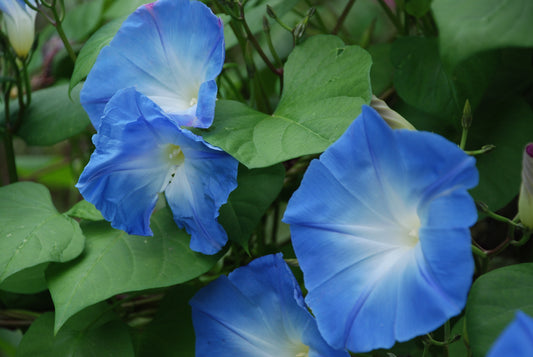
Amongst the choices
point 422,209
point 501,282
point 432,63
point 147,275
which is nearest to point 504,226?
point 432,63

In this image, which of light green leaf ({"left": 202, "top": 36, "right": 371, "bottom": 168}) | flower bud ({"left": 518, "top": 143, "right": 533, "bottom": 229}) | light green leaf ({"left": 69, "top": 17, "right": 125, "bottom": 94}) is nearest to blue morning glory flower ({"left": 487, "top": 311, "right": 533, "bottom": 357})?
flower bud ({"left": 518, "top": 143, "right": 533, "bottom": 229})

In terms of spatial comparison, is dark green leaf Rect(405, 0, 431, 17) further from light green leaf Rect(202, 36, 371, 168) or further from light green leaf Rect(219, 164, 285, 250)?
light green leaf Rect(219, 164, 285, 250)

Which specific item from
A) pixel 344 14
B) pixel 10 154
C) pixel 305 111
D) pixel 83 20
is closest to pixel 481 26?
pixel 305 111

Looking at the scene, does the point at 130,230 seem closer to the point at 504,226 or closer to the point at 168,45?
the point at 168,45

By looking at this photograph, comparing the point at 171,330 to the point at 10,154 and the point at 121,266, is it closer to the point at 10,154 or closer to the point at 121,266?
the point at 121,266

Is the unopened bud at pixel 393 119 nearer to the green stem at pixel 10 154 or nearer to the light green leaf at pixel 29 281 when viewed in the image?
the light green leaf at pixel 29 281
